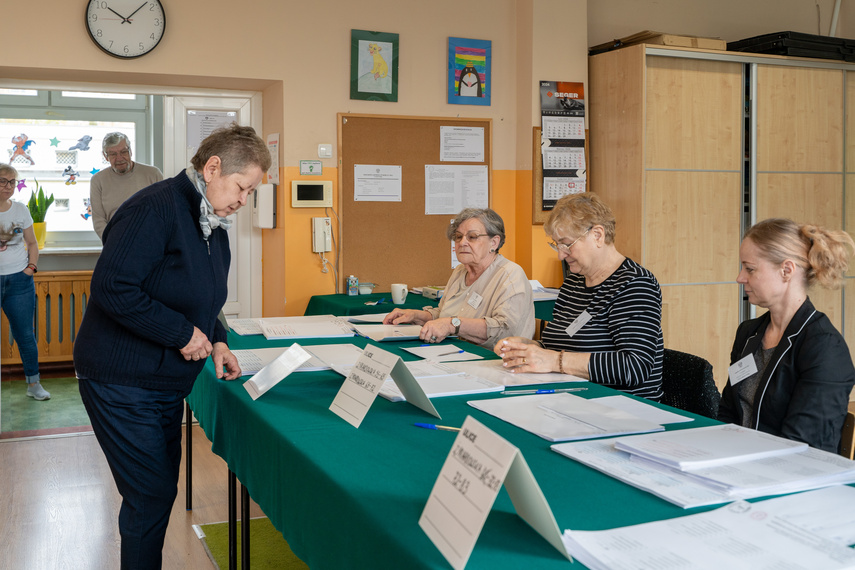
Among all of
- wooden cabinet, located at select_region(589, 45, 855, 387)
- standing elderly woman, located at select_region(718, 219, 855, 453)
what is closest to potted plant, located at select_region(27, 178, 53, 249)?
wooden cabinet, located at select_region(589, 45, 855, 387)

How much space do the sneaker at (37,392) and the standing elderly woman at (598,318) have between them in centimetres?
408

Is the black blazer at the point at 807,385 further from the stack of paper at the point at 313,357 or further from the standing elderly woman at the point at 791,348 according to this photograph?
the stack of paper at the point at 313,357

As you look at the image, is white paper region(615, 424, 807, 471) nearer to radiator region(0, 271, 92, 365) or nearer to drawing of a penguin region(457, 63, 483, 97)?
drawing of a penguin region(457, 63, 483, 97)

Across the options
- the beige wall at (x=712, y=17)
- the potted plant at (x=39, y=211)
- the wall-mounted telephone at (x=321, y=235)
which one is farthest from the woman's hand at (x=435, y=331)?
the potted plant at (x=39, y=211)

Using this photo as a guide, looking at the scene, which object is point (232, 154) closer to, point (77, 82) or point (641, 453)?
point (641, 453)

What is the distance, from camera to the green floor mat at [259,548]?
2.78 meters

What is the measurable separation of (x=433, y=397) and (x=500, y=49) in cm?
375

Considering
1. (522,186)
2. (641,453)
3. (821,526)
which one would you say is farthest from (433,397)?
(522,186)

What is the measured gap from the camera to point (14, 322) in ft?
16.4

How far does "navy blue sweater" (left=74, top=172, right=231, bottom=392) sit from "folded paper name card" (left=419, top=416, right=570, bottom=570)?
42.2 inches

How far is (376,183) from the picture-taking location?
4938mm

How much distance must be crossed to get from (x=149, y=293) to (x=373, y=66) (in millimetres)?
3210

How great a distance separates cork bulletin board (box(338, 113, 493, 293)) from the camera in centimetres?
486

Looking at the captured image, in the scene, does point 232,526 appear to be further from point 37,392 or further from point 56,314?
point 56,314
